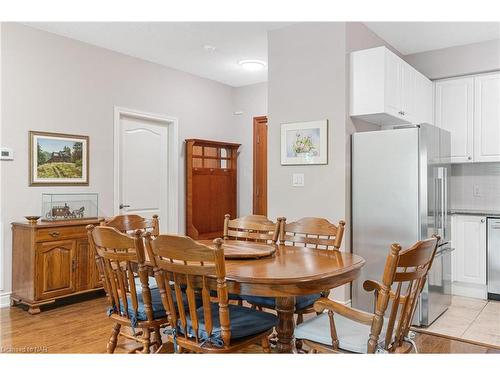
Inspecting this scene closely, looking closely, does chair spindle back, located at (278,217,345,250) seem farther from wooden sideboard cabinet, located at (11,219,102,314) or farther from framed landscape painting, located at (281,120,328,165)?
wooden sideboard cabinet, located at (11,219,102,314)

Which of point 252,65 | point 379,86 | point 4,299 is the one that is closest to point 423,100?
point 379,86

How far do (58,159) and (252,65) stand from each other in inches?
100

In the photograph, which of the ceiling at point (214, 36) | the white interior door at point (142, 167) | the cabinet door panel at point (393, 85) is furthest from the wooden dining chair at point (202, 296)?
the white interior door at point (142, 167)

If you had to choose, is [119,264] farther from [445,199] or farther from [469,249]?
[469,249]

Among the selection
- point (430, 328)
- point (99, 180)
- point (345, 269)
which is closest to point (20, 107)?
point (99, 180)

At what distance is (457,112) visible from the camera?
15.2ft

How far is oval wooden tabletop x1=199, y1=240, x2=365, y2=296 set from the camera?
1.89 m

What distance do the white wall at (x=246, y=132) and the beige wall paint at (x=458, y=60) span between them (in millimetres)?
2209

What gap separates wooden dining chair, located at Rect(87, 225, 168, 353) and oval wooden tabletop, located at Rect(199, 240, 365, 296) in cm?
47

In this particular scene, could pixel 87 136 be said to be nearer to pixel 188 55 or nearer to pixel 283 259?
pixel 188 55

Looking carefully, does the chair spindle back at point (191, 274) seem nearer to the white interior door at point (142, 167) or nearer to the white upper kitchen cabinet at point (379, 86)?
the white upper kitchen cabinet at point (379, 86)

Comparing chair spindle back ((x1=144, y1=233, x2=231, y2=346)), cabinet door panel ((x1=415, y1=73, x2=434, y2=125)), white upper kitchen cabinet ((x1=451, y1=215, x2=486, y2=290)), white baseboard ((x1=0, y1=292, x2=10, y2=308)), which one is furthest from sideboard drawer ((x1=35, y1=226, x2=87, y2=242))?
white upper kitchen cabinet ((x1=451, y1=215, x2=486, y2=290))

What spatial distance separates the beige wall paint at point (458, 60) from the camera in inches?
174
